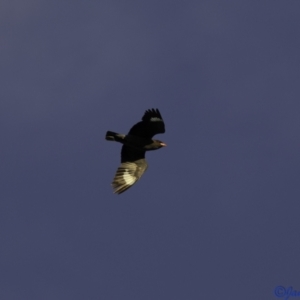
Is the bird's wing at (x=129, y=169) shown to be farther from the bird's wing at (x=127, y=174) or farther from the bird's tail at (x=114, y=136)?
the bird's tail at (x=114, y=136)

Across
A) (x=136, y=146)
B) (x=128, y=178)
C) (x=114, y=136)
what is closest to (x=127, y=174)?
(x=128, y=178)

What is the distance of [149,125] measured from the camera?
122 ft

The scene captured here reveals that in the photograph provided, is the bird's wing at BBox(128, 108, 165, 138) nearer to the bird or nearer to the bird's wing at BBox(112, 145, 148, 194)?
the bird

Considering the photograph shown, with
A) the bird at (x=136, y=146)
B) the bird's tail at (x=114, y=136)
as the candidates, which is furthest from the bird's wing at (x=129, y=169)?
the bird's tail at (x=114, y=136)

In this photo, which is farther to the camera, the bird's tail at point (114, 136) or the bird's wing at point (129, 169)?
the bird's tail at point (114, 136)

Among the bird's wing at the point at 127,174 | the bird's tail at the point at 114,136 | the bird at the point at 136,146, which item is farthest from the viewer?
the bird's tail at the point at 114,136

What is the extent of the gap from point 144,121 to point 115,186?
197cm

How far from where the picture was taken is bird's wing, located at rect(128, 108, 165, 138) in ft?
121

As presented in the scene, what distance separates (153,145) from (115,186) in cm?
211

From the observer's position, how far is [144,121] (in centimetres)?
3719

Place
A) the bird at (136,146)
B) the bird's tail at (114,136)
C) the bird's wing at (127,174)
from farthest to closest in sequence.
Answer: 1. the bird's tail at (114,136)
2. the bird at (136,146)
3. the bird's wing at (127,174)

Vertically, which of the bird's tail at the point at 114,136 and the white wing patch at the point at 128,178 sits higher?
the bird's tail at the point at 114,136

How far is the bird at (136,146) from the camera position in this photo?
37.0 meters

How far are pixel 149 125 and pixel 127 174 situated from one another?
4.85 feet
